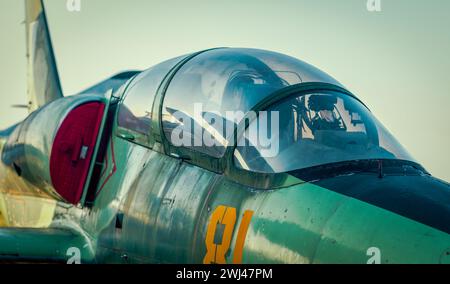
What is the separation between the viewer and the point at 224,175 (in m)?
7.59

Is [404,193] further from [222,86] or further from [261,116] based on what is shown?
[222,86]


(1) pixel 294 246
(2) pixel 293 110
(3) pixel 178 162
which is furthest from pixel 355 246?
(3) pixel 178 162

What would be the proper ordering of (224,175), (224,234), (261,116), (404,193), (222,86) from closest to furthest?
(404,193) → (224,234) → (224,175) → (261,116) → (222,86)

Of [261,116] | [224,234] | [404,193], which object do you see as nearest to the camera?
[404,193]

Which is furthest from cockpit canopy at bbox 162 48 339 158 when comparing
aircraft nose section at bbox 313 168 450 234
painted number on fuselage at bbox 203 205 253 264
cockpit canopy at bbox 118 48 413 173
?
aircraft nose section at bbox 313 168 450 234

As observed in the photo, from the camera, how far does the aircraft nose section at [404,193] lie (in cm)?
606

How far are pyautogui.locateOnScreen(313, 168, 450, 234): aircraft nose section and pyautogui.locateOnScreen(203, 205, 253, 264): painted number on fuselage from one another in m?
0.74

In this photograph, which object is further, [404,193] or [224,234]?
[224,234]

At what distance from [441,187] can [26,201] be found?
22.4ft

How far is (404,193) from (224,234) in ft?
5.22

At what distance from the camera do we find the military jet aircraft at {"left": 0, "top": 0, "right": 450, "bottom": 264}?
6.26m

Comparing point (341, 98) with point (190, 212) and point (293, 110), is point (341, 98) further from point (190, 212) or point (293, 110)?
point (190, 212)

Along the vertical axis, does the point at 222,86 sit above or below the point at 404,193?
above

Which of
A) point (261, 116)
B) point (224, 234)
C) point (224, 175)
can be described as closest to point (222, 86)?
point (261, 116)
